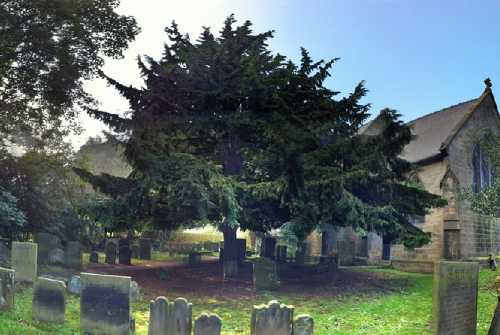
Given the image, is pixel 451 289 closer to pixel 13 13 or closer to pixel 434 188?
pixel 434 188

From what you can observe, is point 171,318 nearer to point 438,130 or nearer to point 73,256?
point 73,256

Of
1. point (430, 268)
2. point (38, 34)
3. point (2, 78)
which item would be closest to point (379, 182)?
point (430, 268)

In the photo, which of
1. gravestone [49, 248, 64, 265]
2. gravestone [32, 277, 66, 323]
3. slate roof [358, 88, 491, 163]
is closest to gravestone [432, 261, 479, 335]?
gravestone [32, 277, 66, 323]

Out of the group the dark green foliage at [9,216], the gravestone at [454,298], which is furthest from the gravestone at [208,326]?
the dark green foliage at [9,216]

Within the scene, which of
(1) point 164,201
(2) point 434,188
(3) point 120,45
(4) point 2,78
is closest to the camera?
(1) point 164,201

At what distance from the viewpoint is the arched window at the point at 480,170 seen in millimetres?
25123

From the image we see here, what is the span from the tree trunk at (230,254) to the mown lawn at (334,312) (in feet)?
9.97

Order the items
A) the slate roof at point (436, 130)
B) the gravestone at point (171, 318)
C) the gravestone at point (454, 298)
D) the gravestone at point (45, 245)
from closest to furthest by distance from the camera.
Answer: the gravestone at point (171, 318) < the gravestone at point (454, 298) < the gravestone at point (45, 245) < the slate roof at point (436, 130)

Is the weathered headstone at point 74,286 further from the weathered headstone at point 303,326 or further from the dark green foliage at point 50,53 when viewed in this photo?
the dark green foliage at point 50,53

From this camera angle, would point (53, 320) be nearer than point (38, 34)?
Yes

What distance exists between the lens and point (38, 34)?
1834 cm

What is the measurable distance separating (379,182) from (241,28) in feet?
27.2

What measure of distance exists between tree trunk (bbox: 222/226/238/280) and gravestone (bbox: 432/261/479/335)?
927 centimetres

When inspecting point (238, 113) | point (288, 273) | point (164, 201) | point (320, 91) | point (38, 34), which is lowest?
point (288, 273)
